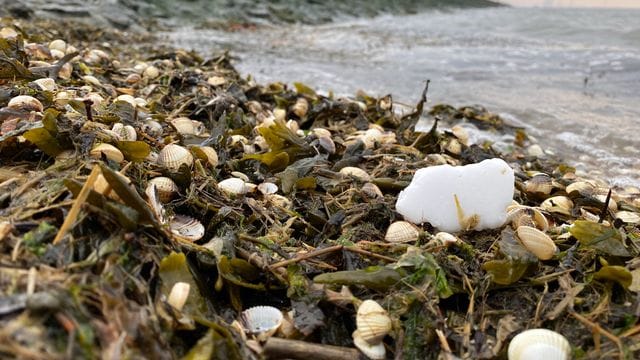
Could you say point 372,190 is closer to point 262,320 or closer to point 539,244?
point 539,244

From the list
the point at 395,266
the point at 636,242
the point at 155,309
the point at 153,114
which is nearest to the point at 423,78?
the point at 153,114

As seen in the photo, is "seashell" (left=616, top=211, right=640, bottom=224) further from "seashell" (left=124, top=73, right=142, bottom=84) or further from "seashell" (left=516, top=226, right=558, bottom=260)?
"seashell" (left=124, top=73, right=142, bottom=84)

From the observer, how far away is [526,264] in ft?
6.08

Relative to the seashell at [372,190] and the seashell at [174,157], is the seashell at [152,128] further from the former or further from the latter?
the seashell at [372,190]

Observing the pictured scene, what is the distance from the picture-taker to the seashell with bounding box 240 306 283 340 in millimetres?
1586

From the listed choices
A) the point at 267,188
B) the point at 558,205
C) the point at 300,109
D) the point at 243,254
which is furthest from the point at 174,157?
the point at 300,109

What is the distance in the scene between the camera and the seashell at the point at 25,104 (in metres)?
2.43

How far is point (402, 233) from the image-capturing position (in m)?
2.07

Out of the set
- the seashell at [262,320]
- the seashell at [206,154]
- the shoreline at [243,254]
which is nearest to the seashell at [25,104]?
the shoreline at [243,254]

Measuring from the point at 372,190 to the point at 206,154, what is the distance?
0.86 m

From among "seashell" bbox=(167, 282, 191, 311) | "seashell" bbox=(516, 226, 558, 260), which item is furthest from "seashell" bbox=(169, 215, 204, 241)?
"seashell" bbox=(516, 226, 558, 260)

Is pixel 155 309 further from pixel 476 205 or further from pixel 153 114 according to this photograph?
pixel 153 114

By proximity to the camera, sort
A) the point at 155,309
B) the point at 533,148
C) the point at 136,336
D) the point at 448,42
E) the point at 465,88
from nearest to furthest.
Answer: the point at 136,336
the point at 155,309
the point at 533,148
the point at 465,88
the point at 448,42

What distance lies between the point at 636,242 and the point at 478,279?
2.64ft
